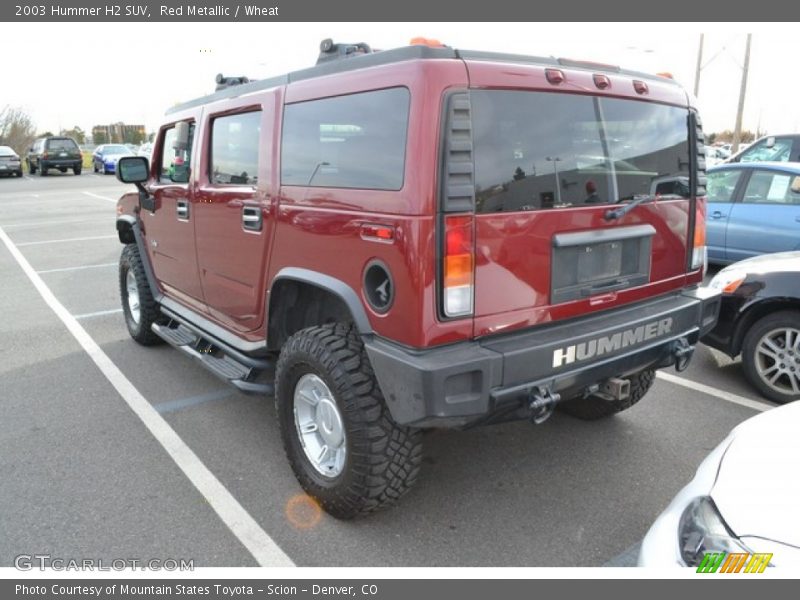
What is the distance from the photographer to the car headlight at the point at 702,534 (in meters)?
1.83

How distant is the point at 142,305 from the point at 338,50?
3215 millimetres

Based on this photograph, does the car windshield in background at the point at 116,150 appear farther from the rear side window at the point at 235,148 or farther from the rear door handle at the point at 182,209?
the rear side window at the point at 235,148

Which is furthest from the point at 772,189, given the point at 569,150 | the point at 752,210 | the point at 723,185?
the point at 569,150

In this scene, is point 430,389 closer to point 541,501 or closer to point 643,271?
point 541,501

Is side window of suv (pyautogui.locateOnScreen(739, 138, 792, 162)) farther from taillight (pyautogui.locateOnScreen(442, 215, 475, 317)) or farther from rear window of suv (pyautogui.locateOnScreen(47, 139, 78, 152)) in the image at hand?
rear window of suv (pyautogui.locateOnScreen(47, 139, 78, 152))

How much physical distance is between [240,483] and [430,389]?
153cm

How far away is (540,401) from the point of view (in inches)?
100

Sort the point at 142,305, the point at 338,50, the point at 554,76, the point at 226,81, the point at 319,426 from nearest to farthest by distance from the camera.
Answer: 1. the point at 554,76
2. the point at 338,50
3. the point at 319,426
4. the point at 226,81
5. the point at 142,305

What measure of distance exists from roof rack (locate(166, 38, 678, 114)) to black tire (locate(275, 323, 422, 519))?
1199 mm

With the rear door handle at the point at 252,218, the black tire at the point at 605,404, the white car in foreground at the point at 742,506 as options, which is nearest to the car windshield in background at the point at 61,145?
the rear door handle at the point at 252,218

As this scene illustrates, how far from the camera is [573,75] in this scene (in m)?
2.76

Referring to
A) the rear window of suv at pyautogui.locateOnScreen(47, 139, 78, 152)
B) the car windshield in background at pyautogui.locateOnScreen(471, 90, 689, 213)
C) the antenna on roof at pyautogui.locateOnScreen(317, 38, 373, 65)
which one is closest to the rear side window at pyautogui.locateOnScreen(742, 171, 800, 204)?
the car windshield in background at pyautogui.locateOnScreen(471, 90, 689, 213)

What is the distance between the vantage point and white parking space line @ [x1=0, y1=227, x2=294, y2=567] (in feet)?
9.17

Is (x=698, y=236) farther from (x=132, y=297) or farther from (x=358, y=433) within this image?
(x=132, y=297)
